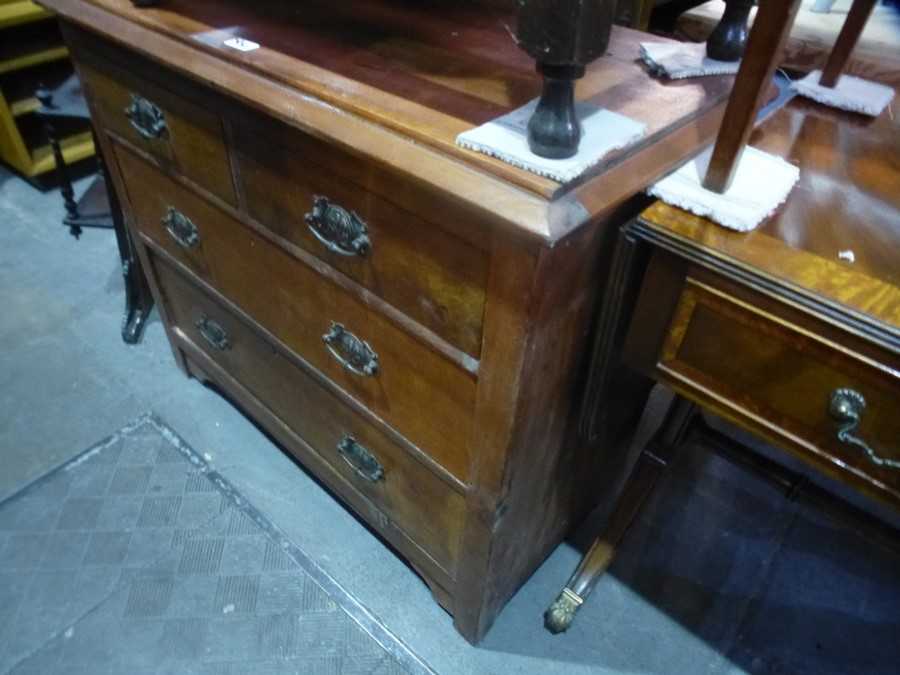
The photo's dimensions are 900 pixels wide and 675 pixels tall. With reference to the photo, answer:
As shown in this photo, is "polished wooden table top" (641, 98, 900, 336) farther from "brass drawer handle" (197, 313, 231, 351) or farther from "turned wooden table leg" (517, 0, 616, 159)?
"brass drawer handle" (197, 313, 231, 351)

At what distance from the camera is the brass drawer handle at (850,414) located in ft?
2.10

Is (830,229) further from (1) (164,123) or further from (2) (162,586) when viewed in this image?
(2) (162,586)

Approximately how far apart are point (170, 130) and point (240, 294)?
307 mm

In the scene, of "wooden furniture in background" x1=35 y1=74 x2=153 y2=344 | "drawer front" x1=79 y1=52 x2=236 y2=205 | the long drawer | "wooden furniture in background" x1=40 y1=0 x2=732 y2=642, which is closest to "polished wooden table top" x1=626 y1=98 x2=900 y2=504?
the long drawer

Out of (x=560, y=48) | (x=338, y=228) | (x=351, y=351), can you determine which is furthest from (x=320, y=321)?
(x=560, y=48)

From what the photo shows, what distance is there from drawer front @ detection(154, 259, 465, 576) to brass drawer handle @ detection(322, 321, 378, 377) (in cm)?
13

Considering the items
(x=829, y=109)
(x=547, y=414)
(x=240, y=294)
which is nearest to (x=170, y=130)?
(x=240, y=294)

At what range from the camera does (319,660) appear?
1.19 meters

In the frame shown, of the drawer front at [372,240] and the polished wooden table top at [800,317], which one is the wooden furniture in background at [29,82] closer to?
the drawer front at [372,240]

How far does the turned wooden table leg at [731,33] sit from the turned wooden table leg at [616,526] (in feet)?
1.93

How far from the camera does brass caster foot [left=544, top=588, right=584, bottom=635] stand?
122cm

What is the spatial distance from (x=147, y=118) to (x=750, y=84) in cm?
95

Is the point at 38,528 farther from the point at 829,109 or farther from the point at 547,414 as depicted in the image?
the point at 829,109

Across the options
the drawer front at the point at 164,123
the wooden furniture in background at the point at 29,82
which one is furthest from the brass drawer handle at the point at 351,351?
the wooden furniture in background at the point at 29,82
